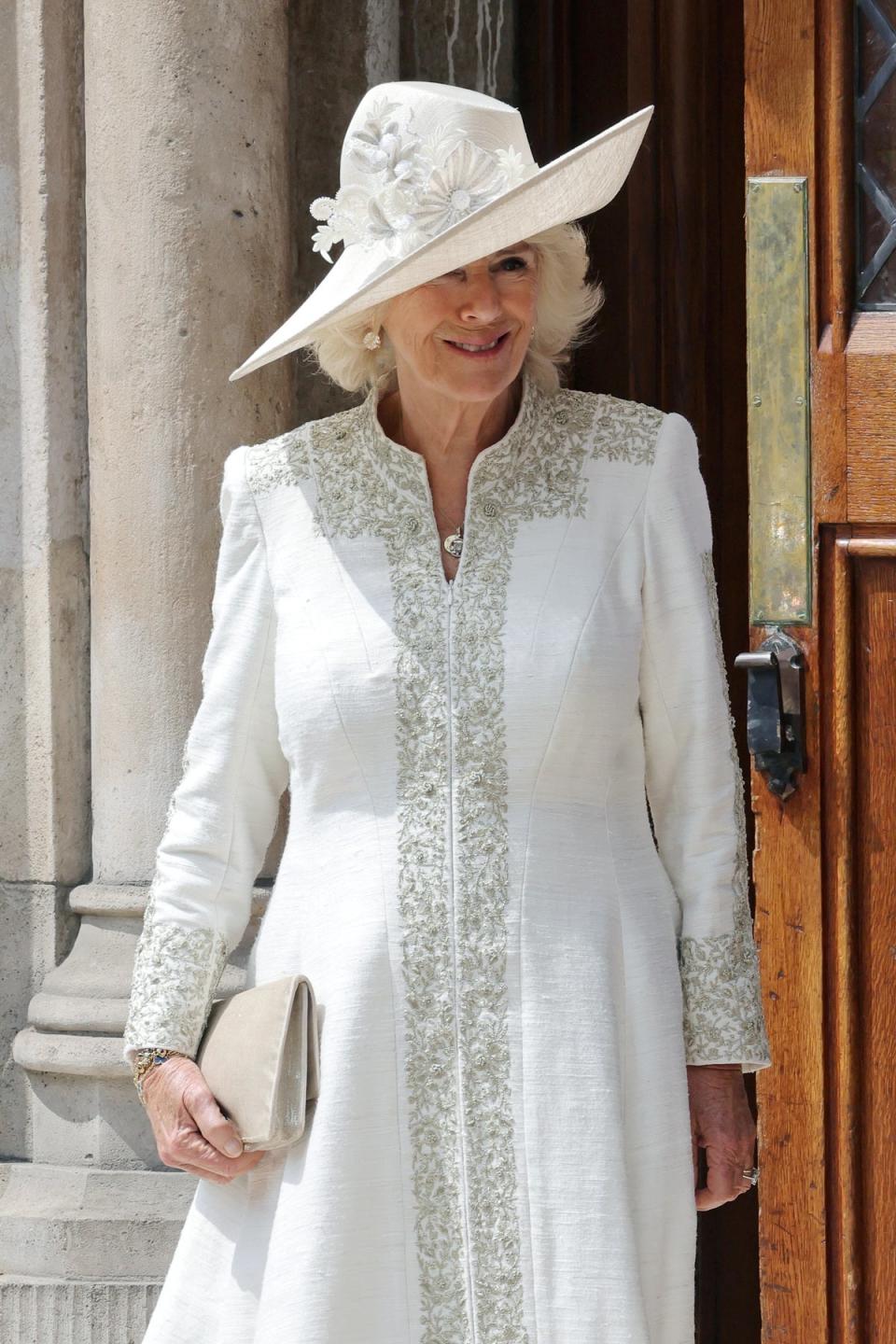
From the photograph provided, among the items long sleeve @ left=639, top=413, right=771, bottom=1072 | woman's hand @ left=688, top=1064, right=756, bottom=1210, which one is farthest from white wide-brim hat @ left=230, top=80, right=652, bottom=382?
woman's hand @ left=688, top=1064, right=756, bottom=1210

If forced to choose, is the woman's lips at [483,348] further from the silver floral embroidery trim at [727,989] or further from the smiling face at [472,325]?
the silver floral embroidery trim at [727,989]

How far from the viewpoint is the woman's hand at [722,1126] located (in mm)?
2281

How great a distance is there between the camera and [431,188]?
2.28m

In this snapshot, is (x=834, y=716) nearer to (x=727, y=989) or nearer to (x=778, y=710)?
(x=778, y=710)

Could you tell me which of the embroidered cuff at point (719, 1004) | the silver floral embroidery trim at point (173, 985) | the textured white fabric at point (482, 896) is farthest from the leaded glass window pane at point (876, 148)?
the silver floral embroidery trim at point (173, 985)

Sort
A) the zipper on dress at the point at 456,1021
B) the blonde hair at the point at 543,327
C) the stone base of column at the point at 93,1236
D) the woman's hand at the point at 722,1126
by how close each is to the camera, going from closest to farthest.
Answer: the zipper on dress at the point at 456,1021, the woman's hand at the point at 722,1126, the blonde hair at the point at 543,327, the stone base of column at the point at 93,1236

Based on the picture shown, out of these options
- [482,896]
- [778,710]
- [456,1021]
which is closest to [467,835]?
[482,896]

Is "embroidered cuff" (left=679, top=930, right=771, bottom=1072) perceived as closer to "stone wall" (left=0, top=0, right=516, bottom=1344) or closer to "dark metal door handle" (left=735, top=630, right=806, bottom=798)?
"dark metal door handle" (left=735, top=630, right=806, bottom=798)

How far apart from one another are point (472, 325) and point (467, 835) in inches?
22.7

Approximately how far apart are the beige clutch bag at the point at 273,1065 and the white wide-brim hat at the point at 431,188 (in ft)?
Result: 2.42

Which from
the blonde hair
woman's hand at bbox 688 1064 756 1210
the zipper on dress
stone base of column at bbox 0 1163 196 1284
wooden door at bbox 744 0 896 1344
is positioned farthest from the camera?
stone base of column at bbox 0 1163 196 1284

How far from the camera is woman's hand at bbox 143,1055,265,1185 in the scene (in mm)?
2230

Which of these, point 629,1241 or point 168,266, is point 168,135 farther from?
point 629,1241

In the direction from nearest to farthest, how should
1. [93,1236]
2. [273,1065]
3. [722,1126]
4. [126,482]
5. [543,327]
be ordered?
[273,1065], [722,1126], [543,327], [93,1236], [126,482]
